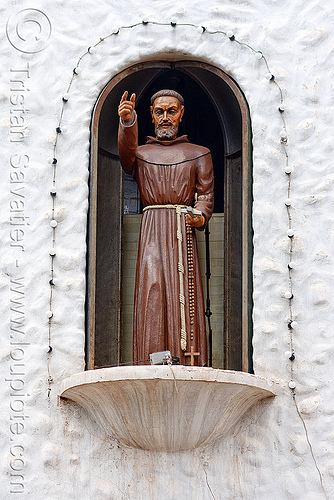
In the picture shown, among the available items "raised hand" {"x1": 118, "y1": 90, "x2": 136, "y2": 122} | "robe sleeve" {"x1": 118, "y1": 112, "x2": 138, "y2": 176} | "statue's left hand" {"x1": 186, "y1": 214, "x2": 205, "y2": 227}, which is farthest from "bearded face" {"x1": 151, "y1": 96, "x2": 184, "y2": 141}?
"statue's left hand" {"x1": 186, "y1": 214, "x2": 205, "y2": 227}

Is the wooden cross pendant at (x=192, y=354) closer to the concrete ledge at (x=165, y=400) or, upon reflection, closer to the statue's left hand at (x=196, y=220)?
the concrete ledge at (x=165, y=400)

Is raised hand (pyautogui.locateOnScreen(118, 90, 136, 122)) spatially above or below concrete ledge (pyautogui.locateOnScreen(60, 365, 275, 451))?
above

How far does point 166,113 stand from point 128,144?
1.06ft

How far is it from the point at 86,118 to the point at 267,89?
97cm

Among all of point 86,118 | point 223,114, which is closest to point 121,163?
point 86,118

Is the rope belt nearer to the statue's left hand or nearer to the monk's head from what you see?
the statue's left hand

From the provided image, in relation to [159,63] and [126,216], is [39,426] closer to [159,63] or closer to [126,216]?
[126,216]

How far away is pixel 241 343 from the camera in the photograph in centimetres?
599

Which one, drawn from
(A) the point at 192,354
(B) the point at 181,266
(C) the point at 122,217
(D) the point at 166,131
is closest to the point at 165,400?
(A) the point at 192,354

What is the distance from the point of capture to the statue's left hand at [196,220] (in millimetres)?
5777

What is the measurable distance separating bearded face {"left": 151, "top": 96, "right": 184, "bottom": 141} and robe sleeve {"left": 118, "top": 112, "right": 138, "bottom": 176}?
0.23 metres

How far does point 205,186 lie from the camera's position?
19.4 ft

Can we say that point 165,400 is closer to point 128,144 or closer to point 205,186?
point 205,186

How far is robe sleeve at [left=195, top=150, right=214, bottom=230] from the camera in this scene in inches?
231
